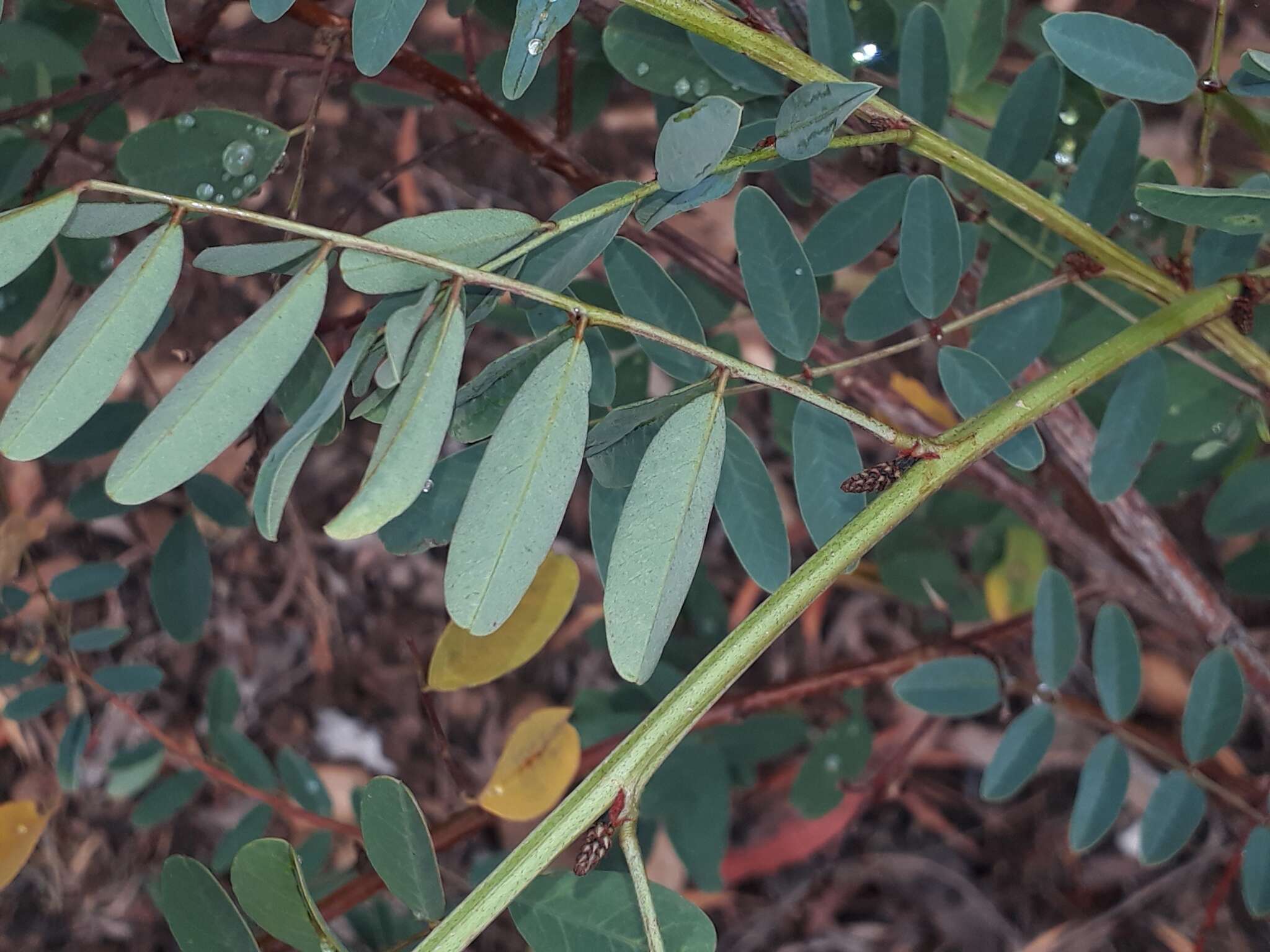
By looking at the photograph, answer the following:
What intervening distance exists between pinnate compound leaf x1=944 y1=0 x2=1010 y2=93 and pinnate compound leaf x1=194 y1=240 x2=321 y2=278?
72 cm

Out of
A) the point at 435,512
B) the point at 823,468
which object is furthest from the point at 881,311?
the point at 435,512

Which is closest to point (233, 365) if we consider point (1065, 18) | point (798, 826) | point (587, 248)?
point (587, 248)

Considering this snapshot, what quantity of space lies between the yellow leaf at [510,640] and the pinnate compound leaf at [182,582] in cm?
38

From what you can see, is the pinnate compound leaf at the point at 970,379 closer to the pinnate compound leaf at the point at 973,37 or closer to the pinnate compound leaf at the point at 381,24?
the pinnate compound leaf at the point at 973,37

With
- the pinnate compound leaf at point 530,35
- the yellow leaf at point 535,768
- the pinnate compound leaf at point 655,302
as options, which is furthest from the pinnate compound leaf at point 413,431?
the yellow leaf at point 535,768

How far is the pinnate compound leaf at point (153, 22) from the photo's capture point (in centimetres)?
59

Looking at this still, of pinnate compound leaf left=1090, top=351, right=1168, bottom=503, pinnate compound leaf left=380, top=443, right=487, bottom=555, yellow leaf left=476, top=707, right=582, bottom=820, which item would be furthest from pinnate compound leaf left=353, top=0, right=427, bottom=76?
pinnate compound leaf left=1090, top=351, right=1168, bottom=503

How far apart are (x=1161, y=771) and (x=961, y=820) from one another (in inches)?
12.3

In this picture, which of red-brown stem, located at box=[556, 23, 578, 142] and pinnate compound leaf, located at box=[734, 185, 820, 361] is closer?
pinnate compound leaf, located at box=[734, 185, 820, 361]

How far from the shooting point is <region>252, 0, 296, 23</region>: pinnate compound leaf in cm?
60

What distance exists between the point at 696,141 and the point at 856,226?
382 millimetres

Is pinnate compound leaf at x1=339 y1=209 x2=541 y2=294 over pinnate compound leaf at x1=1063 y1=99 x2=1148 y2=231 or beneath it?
over

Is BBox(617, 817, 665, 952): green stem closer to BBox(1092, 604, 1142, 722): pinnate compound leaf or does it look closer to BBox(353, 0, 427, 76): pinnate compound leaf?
BBox(353, 0, 427, 76): pinnate compound leaf

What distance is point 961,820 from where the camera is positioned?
5.77ft
